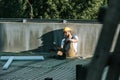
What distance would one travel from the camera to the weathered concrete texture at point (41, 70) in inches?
211

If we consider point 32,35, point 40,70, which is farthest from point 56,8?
point 40,70

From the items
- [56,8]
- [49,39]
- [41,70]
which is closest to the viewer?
[41,70]

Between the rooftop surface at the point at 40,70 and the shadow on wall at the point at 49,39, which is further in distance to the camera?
the shadow on wall at the point at 49,39

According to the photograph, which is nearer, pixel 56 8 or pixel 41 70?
pixel 41 70

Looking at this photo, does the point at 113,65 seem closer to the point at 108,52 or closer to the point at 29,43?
the point at 108,52

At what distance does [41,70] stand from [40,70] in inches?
0.5

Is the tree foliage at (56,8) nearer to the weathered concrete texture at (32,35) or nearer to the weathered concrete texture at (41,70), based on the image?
the weathered concrete texture at (32,35)

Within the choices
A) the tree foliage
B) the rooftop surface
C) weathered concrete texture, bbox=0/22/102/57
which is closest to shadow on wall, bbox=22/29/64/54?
weathered concrete texture, bbox=0/22/102/57

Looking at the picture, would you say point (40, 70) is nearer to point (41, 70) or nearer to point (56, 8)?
point (41, 70)

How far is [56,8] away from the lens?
77.7ft

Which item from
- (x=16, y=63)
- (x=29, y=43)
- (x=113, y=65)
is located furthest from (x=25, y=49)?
(x=113, y=65)

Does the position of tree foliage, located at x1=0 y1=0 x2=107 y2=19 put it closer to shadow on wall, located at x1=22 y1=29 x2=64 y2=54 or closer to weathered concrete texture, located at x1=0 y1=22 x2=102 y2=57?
weathered concrete texture, located at x1=0 y1=22 x2=102 y2=57

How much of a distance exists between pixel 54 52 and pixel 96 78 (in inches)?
220

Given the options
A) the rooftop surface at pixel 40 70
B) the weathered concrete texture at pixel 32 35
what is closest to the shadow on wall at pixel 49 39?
the weathered concrete texture at pixel 32 35
